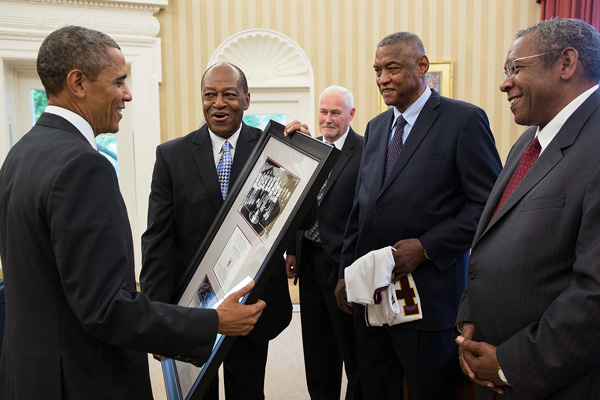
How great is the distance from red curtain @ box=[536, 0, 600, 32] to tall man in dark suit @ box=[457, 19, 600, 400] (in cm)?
391

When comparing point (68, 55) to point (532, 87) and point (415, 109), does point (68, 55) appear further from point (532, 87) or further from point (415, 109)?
point (415, 109)

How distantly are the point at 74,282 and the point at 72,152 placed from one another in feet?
0.97

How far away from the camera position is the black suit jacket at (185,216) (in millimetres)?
2004

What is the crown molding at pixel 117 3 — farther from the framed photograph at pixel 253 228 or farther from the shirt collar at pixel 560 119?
the shirt collar at pixel 560 119

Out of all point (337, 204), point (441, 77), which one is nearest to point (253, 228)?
point (337, 204)

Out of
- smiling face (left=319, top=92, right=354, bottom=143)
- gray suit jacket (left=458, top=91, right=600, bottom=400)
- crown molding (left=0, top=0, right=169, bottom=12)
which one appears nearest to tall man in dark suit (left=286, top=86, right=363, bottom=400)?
smiling face (left=319, top=92, right=354, bottom=143)

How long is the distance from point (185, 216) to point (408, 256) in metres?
0.88

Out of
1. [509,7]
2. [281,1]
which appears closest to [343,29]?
[281,1]

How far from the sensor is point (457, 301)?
2.02m

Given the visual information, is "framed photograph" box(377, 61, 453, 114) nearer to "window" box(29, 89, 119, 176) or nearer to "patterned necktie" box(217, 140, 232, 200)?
"window" box(29, 89, 119, 176)

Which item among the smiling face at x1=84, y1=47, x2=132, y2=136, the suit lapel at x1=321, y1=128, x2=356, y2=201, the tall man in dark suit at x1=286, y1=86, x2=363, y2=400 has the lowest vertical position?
the tall man in dark suit at x1=286, y1=86, x2=363, y2=400

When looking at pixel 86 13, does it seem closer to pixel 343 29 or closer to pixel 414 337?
pixel 343 29

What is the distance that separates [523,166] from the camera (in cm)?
151

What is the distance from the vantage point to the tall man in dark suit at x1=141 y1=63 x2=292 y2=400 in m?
2.01
